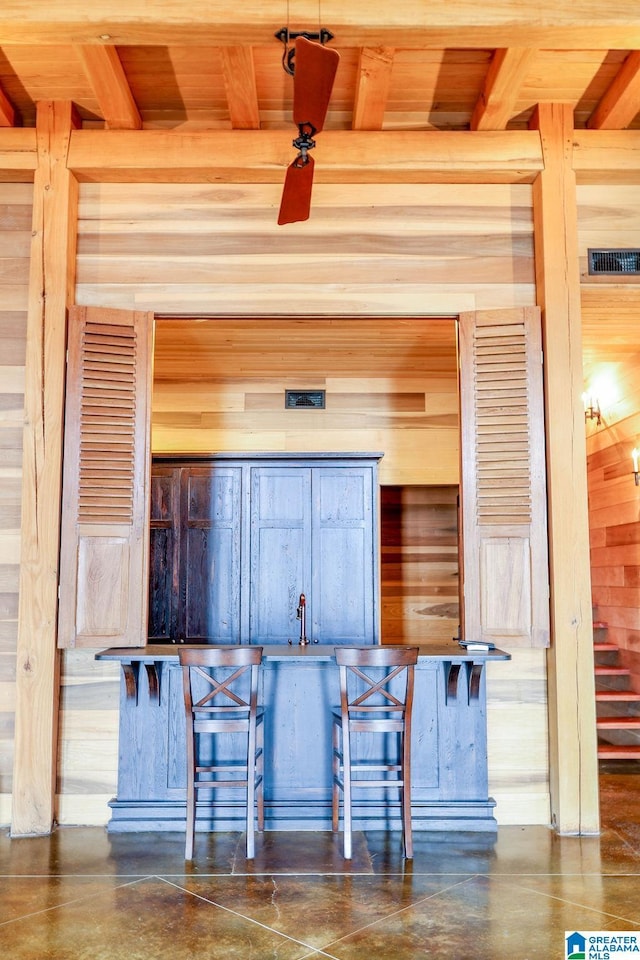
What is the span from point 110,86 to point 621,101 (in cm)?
258

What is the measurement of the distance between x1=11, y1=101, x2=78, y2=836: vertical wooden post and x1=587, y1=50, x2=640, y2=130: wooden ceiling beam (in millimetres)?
2839

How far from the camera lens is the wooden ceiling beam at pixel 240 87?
375cm

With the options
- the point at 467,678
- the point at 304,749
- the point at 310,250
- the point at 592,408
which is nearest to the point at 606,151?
the point at 310,250

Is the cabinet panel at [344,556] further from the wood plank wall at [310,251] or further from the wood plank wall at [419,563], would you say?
the wood plank wall at [310,251]

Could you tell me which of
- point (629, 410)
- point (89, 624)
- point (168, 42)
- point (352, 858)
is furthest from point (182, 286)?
point (629, 410)

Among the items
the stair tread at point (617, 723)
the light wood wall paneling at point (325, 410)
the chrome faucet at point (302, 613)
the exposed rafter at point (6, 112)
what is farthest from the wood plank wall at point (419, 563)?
the exposed rafter at point (6, 112)

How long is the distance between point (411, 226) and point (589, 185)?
1012 millimetres

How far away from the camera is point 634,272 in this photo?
441 centimetres

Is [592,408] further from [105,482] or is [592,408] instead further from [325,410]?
[105,482]

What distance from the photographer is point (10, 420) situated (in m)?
4.32

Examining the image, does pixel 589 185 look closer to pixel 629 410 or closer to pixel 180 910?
pixel 629 410

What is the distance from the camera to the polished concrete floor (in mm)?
2787
